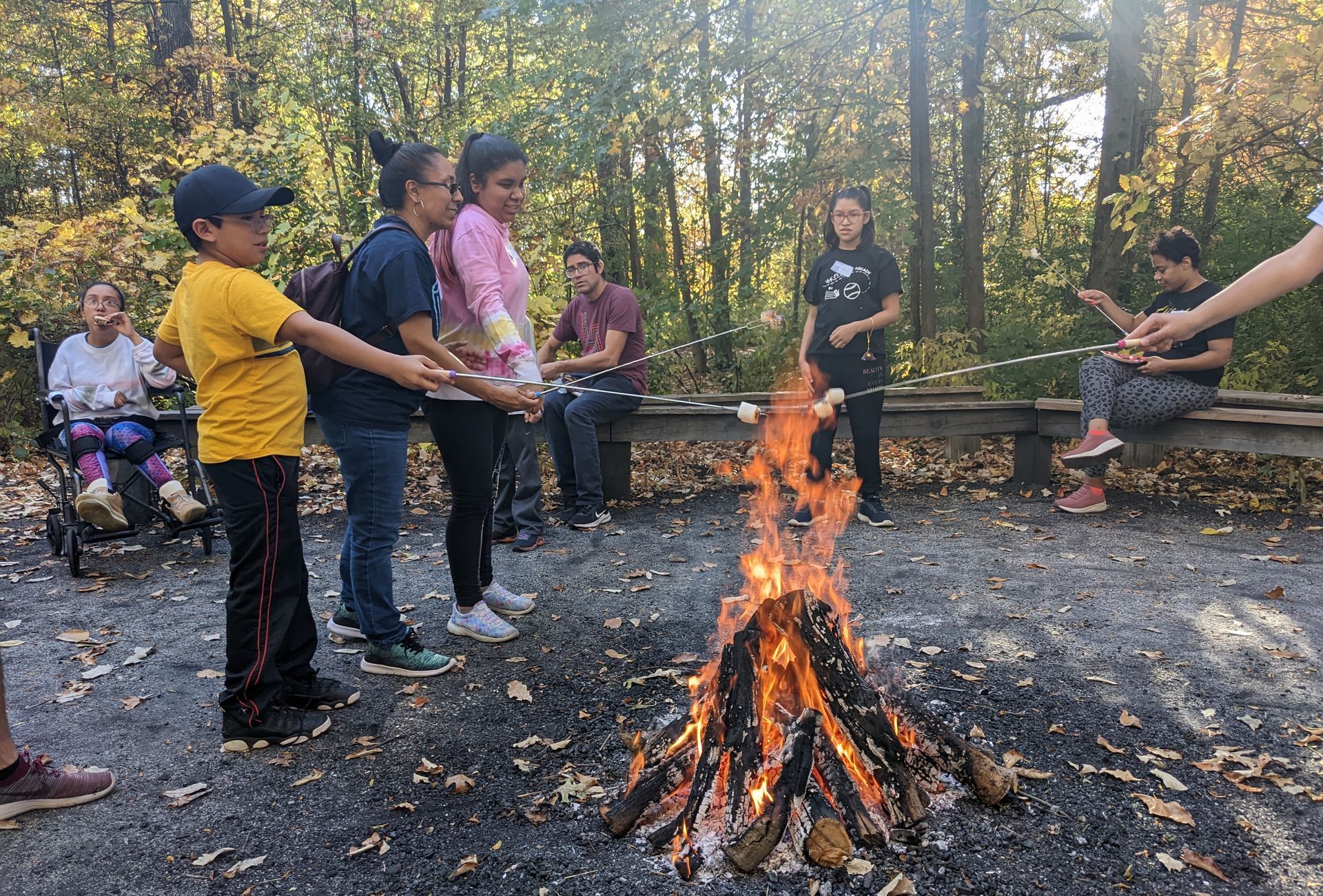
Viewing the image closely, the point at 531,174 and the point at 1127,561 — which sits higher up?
the point at 531,174

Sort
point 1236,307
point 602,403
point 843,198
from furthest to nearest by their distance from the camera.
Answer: point 602,403
point 843,198
point 1236,307

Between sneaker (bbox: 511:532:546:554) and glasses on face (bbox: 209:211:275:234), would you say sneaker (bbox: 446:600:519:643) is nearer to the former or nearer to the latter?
sneaker (bbox: 511:532:546:554)

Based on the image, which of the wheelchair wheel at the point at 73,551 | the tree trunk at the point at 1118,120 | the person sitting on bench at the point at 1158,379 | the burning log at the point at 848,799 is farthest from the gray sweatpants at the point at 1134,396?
the wheelchair wheel at the point at 73,551

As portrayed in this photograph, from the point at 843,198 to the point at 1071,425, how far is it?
2.95 metres

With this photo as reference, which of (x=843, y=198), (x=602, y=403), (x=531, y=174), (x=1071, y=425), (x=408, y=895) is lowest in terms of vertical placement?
(x=408, y=895)

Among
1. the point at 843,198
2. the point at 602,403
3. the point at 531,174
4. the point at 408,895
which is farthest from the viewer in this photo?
the point at 531,174

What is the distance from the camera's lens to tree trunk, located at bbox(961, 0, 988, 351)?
9.78 meters

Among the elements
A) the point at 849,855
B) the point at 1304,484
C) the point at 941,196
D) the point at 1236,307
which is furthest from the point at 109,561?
the point at 941,196

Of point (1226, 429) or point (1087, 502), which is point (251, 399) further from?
point (1226, 429)

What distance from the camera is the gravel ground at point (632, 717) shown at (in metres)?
2.35

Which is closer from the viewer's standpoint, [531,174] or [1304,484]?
[1304,484]

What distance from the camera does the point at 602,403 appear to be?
6.60m

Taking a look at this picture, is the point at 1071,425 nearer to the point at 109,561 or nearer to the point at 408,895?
the point at 408,895

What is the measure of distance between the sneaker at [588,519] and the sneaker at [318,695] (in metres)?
3.02
